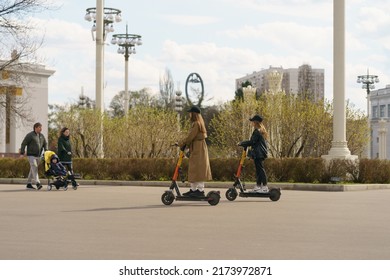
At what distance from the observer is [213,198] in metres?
14.7

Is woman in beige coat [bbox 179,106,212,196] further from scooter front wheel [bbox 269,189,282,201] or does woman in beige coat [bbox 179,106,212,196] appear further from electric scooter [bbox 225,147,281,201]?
scooter front wheel [bbox 269,189,282,201]

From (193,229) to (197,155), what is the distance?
4.55 metres

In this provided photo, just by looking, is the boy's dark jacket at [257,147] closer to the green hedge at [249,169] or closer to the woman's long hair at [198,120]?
the woman's long hair at [198,120]

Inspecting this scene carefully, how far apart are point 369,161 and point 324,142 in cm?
657

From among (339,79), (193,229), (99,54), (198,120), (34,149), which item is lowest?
(193,229)

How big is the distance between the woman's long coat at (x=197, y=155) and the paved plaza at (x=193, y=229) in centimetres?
62

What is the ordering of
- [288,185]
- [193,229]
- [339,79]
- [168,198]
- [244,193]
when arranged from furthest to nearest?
[339,79], [288,185], [244,193], [168,198], [193,229]

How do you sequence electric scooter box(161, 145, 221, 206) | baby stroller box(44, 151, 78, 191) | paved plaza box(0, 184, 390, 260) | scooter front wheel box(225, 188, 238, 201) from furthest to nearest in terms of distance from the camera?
baby stroller box(44, 151, 78, 191) → scooter front wheel box(225, 188, 238, 201) → electric scooter box(161, 145, 221, 206) → paved plaza box(0, 184, 390, 260)

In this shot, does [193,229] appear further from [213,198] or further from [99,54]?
[99,54]

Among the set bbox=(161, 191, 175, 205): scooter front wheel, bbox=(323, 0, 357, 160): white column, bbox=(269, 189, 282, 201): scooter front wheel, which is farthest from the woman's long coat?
bbox=(323, 0, 357, 160): white column

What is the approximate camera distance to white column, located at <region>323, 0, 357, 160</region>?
76.8ft

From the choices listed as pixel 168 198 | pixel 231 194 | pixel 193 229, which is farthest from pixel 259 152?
pixel 193 229

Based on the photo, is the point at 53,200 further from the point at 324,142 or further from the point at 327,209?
the point at 324,142

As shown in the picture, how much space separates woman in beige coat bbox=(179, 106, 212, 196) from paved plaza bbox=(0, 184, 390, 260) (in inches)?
18.1
